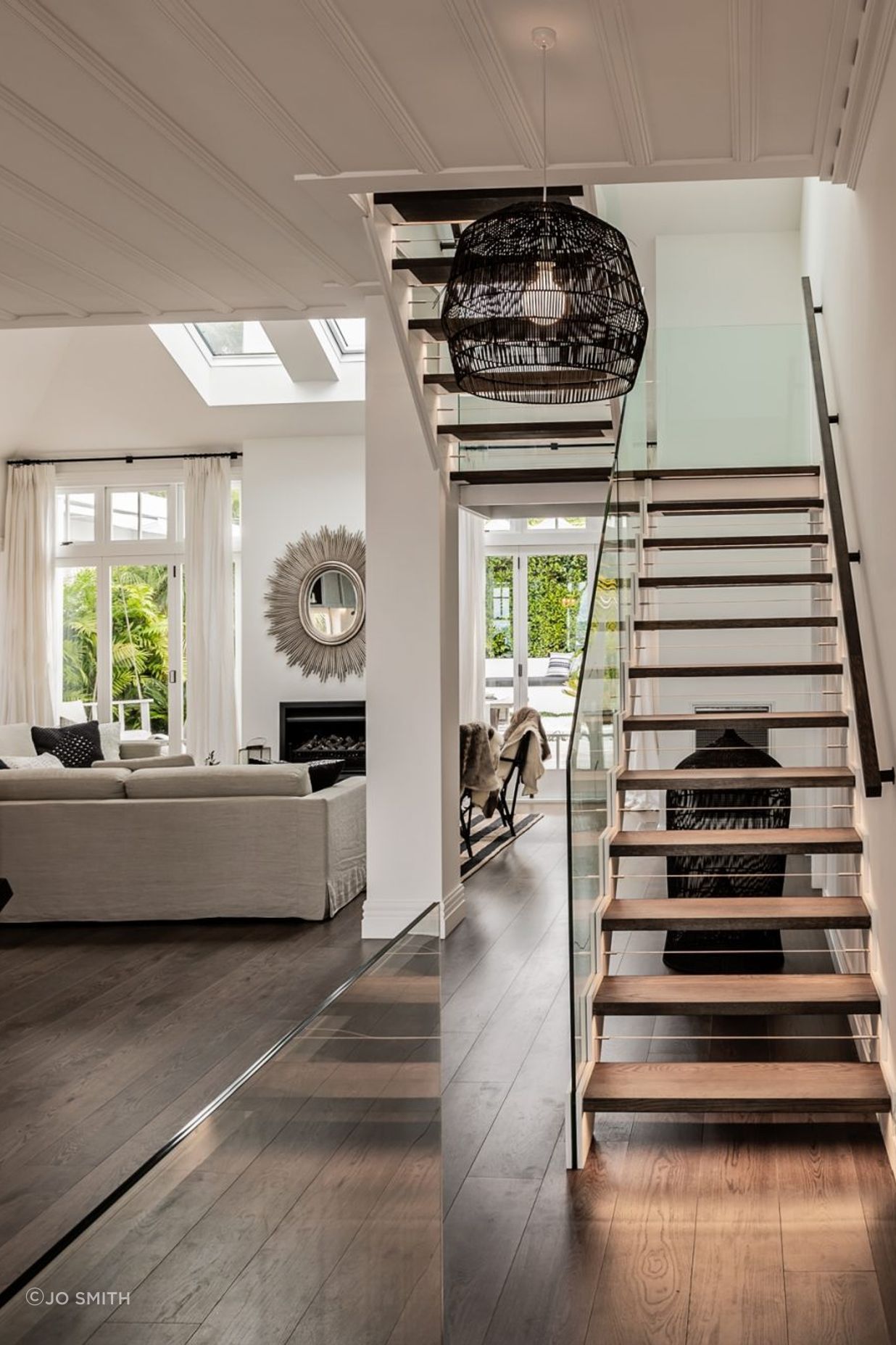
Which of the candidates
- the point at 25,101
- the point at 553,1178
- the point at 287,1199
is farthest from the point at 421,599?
the point at 287,1199

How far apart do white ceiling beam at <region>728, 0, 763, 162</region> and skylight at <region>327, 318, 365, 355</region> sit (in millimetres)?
6973

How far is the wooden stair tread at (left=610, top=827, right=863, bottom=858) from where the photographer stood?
4340 millimetres

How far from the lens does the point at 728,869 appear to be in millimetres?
5508

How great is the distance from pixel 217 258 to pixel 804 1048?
408cm

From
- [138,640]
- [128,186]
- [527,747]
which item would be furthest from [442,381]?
[138,640]

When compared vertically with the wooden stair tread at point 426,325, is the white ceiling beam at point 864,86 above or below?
above

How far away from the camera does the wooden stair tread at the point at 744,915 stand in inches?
162

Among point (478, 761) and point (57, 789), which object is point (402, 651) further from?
point (478, 761)

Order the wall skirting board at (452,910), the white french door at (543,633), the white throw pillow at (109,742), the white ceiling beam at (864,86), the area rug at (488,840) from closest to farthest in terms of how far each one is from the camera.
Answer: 1. the white ceiling beam at (864,86)
2. the wall skirting board at (452,910)
3. the area rug at (488,840)
4. the white throw pillow at (109,742)
5. the white french door at (543,633)

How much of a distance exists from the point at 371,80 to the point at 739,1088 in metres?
3.16

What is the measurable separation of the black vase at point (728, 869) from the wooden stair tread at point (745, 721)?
9.6 inches

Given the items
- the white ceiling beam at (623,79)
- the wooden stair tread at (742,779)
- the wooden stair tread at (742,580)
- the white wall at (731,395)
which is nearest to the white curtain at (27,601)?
the white wall at (731,395)

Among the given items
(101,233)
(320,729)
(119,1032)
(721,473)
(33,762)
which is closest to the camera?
(119,1032)

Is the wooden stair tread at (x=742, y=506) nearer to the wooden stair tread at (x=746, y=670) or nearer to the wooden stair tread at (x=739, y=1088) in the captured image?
the wooden stair tread at (x=746, y=670)
